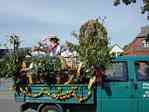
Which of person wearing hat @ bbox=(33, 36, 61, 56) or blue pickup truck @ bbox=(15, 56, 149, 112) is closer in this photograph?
blue pickup truck @ bbox=(15, 56, 149, 112)

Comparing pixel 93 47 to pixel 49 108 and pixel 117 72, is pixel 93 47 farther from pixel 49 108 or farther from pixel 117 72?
pixel 49 108

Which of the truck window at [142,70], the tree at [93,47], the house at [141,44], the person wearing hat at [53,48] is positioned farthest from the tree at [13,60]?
the house at [141,44]

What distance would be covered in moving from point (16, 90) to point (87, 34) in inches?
85.0

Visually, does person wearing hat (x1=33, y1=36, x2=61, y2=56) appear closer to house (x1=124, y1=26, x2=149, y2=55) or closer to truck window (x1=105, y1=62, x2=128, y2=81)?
→ truck window (x1=105, y1=62, x2=128, y2=81)

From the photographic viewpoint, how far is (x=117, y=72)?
1293cm

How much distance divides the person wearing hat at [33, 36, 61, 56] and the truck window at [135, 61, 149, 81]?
6.69 ft

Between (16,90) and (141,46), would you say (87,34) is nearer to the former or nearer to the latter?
(16,90)

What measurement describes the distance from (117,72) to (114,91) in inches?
18.4

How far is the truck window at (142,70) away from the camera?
1284 cm

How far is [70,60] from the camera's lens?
13.2 m

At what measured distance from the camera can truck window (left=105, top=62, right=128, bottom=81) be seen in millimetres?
12852

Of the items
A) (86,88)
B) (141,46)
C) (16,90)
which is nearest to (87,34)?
(86,88)

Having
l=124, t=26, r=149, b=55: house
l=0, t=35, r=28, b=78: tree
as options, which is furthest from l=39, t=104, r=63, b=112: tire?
l=124, t=26, r=149, b=55: house

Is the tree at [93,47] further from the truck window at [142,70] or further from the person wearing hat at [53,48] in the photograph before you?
the person wearing hat at [53,48]
